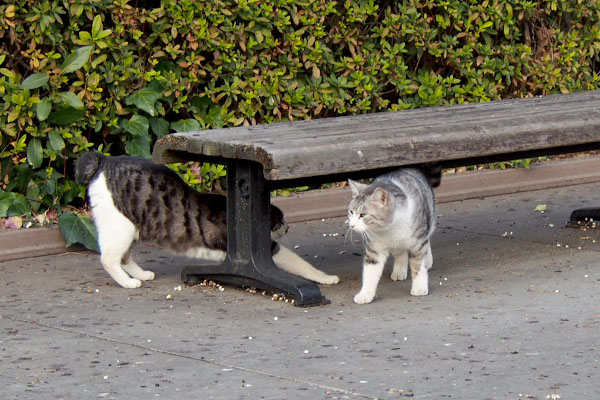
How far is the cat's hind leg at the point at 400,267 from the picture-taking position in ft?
21.6

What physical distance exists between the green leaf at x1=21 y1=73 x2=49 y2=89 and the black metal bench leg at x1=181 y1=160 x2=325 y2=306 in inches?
72.8

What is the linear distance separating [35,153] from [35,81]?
0.49 m

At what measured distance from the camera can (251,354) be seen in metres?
5.09

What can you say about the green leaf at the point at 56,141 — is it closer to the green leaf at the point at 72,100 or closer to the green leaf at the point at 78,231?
the green leaf at the point at 72,100

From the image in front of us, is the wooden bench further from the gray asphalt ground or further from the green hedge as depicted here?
the green hedge

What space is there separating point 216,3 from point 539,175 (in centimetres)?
311

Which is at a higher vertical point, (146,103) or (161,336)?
(146,103)

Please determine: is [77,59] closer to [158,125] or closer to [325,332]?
[158,125]

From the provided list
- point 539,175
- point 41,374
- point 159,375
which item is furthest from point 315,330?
point 539,175

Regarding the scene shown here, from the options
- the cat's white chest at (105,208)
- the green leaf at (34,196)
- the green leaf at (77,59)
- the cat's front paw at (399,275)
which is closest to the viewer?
Result: the cat's white chest at (105,208)

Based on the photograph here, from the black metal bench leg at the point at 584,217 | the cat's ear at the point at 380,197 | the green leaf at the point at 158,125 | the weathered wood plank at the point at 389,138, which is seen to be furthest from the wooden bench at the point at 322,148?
the green leaf at the point at 158,125

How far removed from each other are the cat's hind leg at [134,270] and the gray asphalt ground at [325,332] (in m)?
0.10

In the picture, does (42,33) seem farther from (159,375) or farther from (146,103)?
(159,375)

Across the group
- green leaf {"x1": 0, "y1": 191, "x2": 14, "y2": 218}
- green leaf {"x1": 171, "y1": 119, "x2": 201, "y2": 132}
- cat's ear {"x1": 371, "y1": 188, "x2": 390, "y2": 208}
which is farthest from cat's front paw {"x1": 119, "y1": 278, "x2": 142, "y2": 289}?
green leaf {"x1": 171, "y1": 119, "x2": 201, "y2": 132}
